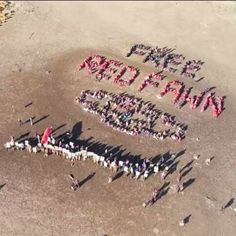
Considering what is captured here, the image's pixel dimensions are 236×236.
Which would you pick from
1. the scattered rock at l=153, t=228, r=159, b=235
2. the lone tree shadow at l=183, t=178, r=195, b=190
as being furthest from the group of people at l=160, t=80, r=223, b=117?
the scattered rock at l=153, t=228, r=159, b=235

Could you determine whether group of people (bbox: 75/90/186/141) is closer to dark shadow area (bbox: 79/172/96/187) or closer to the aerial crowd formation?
the aerial crowd formation

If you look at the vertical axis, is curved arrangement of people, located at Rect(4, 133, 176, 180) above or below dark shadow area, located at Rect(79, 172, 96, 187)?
above

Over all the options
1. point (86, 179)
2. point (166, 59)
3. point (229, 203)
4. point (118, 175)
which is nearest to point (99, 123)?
point (118, 175)

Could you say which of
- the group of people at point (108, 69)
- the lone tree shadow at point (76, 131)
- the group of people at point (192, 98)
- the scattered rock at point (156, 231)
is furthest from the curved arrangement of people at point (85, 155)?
the group of people at point (108, 69)

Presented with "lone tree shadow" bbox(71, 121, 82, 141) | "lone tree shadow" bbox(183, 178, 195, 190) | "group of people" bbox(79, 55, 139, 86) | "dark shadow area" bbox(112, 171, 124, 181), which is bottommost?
"dark shadow area" bbox(112, 171, 124, 181)

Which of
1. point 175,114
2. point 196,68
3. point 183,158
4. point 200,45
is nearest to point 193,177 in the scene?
point 183,158

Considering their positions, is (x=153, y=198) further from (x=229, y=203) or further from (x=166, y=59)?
(x=166, y=59)
